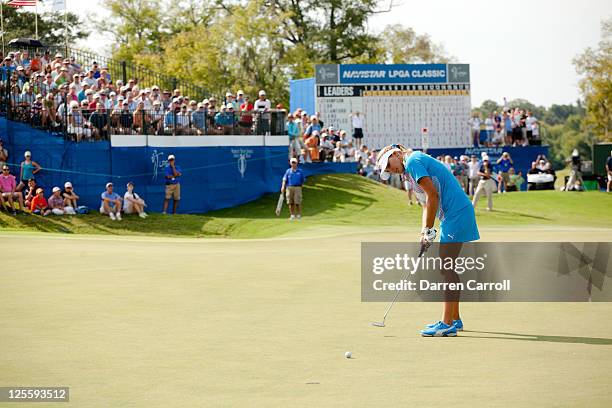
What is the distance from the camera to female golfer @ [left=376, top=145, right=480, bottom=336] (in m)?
10.2

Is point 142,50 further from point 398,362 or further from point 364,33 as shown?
point 398,362

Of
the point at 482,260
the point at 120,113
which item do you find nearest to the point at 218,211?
the point at 120,113

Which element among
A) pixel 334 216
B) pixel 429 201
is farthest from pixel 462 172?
pixel 429 201

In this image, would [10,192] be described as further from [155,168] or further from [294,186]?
[294,186]

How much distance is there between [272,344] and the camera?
9625mm

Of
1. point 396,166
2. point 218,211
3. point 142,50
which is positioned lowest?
point 218,211

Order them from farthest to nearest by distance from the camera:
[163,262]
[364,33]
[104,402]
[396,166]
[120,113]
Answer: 1. [364,33]
2. [120,113]
3. [163,262]
4. [396,166]
5. [104,402]

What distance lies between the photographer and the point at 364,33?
241 feet

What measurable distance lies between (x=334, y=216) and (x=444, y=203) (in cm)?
2334

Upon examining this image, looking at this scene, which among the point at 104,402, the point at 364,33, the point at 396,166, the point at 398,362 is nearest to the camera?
the point at 104,402

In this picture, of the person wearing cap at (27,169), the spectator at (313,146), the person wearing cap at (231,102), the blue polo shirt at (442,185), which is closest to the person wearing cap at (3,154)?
the person wearing cap at (27,169)

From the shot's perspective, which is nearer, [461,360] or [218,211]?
[461,360]

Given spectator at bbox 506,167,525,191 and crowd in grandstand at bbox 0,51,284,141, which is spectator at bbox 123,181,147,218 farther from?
spectator at bbox 506,167,525,191

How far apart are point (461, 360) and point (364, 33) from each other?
66.2m
